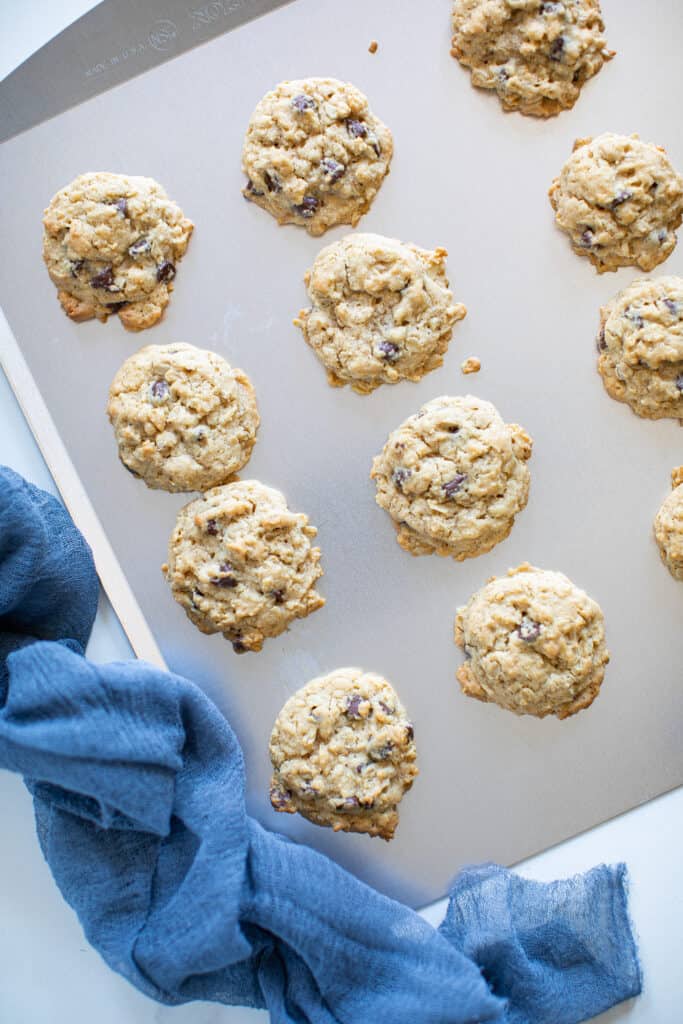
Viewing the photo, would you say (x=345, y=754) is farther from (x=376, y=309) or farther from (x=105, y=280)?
(x=105, y=280)

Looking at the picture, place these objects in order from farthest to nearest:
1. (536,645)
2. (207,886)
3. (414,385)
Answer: (414,385) < (536,645) < (207,886)

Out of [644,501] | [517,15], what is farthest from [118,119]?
[644,501]

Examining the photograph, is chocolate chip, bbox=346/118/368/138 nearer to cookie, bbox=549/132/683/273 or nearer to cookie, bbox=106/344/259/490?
cookie, bbox=549/132/683/273

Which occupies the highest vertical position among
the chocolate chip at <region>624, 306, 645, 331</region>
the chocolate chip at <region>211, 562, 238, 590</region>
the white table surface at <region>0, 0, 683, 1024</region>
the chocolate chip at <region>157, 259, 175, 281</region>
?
the chocolate chip at <region>157, 259, 175, 281</region>

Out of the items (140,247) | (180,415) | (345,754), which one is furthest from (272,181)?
(345,754)

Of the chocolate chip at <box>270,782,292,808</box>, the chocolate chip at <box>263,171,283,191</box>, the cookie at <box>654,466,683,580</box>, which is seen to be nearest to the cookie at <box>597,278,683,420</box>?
the cookie at <box>654,466,683,580</box>

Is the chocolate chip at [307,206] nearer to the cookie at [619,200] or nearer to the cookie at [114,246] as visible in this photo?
the cookie at [114,246]
